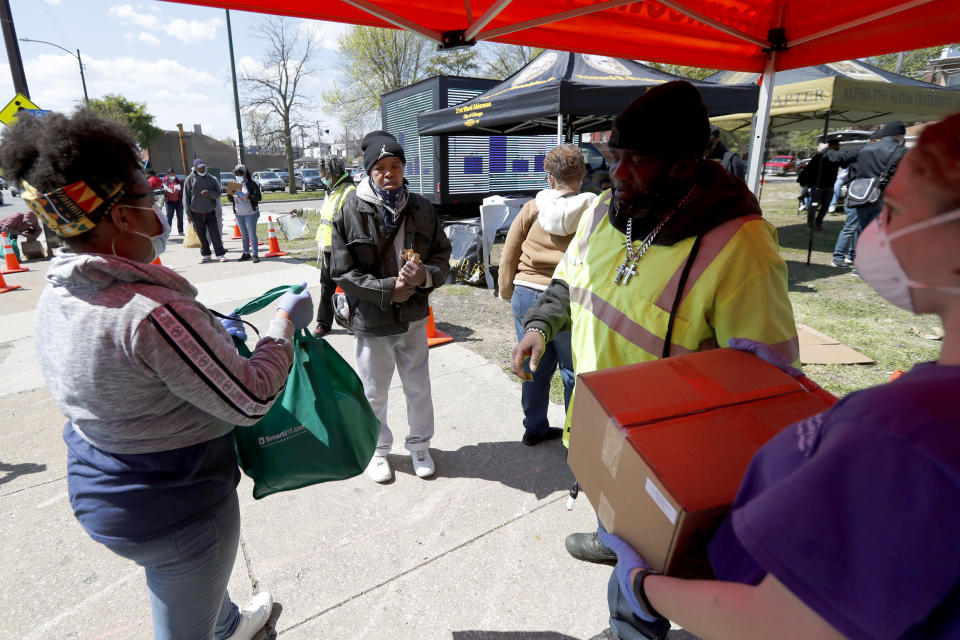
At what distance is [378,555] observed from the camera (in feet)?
8.14

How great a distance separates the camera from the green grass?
434cm

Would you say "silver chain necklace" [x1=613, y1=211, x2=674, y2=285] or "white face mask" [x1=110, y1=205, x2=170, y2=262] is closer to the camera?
"white face mask" [x1=110, y1=205, x2=170, y2=262]

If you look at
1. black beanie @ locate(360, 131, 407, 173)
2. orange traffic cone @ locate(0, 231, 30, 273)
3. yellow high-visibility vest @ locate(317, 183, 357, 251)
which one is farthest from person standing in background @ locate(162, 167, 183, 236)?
black beanie @ locate(360, 131, 407, 173)

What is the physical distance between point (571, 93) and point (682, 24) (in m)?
3.01

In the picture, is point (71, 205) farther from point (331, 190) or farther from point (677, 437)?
point (331, 190)

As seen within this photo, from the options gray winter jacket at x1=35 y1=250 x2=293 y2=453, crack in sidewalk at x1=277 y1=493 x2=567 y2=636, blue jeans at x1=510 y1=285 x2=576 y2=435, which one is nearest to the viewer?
gray winter jacket at x1=35 y1=250 x2=293 y2=453

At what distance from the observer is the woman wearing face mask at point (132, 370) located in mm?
1171

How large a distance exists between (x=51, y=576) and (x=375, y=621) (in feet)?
5.20

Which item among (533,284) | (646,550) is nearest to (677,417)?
(646,550)

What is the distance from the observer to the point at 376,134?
2.83m

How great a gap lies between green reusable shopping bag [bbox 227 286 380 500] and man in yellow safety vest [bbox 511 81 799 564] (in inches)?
34.2

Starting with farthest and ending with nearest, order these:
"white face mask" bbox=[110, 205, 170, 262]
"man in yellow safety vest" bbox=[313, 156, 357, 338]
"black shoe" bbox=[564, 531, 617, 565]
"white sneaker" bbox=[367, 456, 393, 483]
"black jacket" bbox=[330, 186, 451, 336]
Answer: "man in yellow safety vest" bbox=[313, 156, 357, 338] → "white sneaker" bbox=[367, 456, 393, 483] → "black jacket" bbox=[330, 186, 451, 336] → "black shoe" bbox=[564, 531, 617, 565] → "white face mask" bbox=[110, 205, 170, 262]

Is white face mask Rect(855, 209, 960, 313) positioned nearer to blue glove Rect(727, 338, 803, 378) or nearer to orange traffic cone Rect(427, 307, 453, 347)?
blue glove Rect(727, 338, 803, 378)

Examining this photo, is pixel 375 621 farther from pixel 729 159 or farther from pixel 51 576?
pixel 729 159
